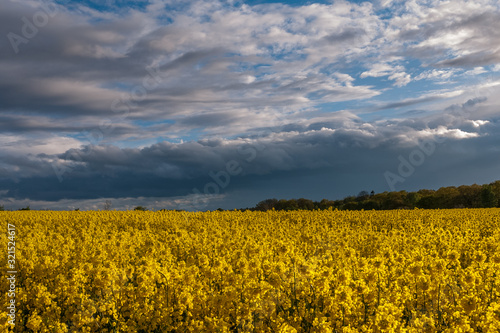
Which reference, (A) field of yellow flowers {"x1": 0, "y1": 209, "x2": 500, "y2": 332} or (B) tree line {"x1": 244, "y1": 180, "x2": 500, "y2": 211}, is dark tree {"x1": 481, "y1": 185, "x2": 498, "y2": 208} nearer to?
(B) tree line {"x1": 244, "y1": 180, "x2": 500, "y2": 211}

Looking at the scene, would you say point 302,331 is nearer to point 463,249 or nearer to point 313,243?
point 313,243

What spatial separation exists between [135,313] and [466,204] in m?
52.9

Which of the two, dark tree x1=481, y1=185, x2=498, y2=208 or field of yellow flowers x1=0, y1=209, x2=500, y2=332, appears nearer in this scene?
field of yellow flowers x1=0, y1=209, x2=500, y2=332

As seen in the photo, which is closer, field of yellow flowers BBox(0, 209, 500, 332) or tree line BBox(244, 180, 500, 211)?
field of yellow flowers BBox(0, 209, 500, 332)

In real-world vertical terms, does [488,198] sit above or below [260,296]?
above

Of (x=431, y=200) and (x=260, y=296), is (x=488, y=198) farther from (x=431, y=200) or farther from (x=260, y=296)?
(x=260, y=296)

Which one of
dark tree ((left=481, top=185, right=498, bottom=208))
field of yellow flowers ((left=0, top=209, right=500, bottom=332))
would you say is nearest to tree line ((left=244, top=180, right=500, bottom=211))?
dark tree ((left=481, top=185, right=498, bottom=208))

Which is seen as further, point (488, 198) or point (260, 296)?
point (488, 198)

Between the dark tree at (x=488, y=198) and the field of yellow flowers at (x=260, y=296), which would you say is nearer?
the field of yellow flowers at (x=260, y=296)

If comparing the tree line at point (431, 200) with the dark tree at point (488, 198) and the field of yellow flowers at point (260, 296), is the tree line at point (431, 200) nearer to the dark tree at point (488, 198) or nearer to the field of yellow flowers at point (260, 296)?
the dark tree at point (488, 198)

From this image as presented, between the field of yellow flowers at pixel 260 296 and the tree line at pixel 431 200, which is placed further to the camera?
the tree line at pixel 431 200

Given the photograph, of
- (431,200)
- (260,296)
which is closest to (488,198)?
(431,200)

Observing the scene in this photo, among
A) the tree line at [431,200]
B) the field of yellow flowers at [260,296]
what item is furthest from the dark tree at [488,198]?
the field of yellow flowers at [260,296]

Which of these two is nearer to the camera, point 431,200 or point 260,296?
point 260,296
